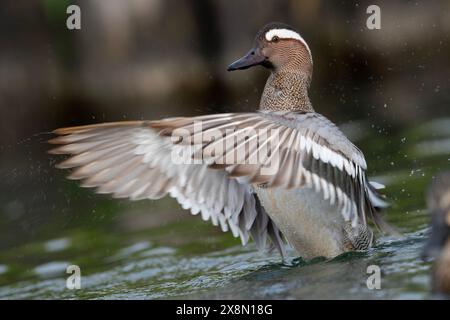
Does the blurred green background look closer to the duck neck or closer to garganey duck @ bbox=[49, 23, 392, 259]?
the duck neck

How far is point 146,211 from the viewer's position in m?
8.30

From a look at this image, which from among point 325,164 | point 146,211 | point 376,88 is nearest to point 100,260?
point 146,211

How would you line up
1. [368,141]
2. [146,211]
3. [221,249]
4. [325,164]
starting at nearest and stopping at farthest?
1. [325,164]
2. [221,249]
3. [146,211]
4. [368,141]

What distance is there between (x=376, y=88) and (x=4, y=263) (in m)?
5.32

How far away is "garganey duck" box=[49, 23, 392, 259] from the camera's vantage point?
17.0 ft

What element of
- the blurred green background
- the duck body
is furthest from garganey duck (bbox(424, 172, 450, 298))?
the blurred green background

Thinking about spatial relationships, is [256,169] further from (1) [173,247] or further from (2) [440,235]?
(1) [173,247]

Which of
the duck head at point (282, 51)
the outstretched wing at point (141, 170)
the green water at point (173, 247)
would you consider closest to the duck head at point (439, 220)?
the green water at point (173, 247)

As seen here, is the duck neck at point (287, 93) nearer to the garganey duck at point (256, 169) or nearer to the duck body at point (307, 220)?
the garganey duck at point (256, 169)

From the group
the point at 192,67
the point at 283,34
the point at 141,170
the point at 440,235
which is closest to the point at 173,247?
the point at 141,170

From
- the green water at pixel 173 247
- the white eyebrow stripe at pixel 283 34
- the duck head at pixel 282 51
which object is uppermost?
the white eyebrow stripe at pixel 283 34

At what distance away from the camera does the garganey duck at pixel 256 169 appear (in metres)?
5.18

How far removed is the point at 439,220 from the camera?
5047 mm

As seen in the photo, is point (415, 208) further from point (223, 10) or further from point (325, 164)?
point (223, 10)
